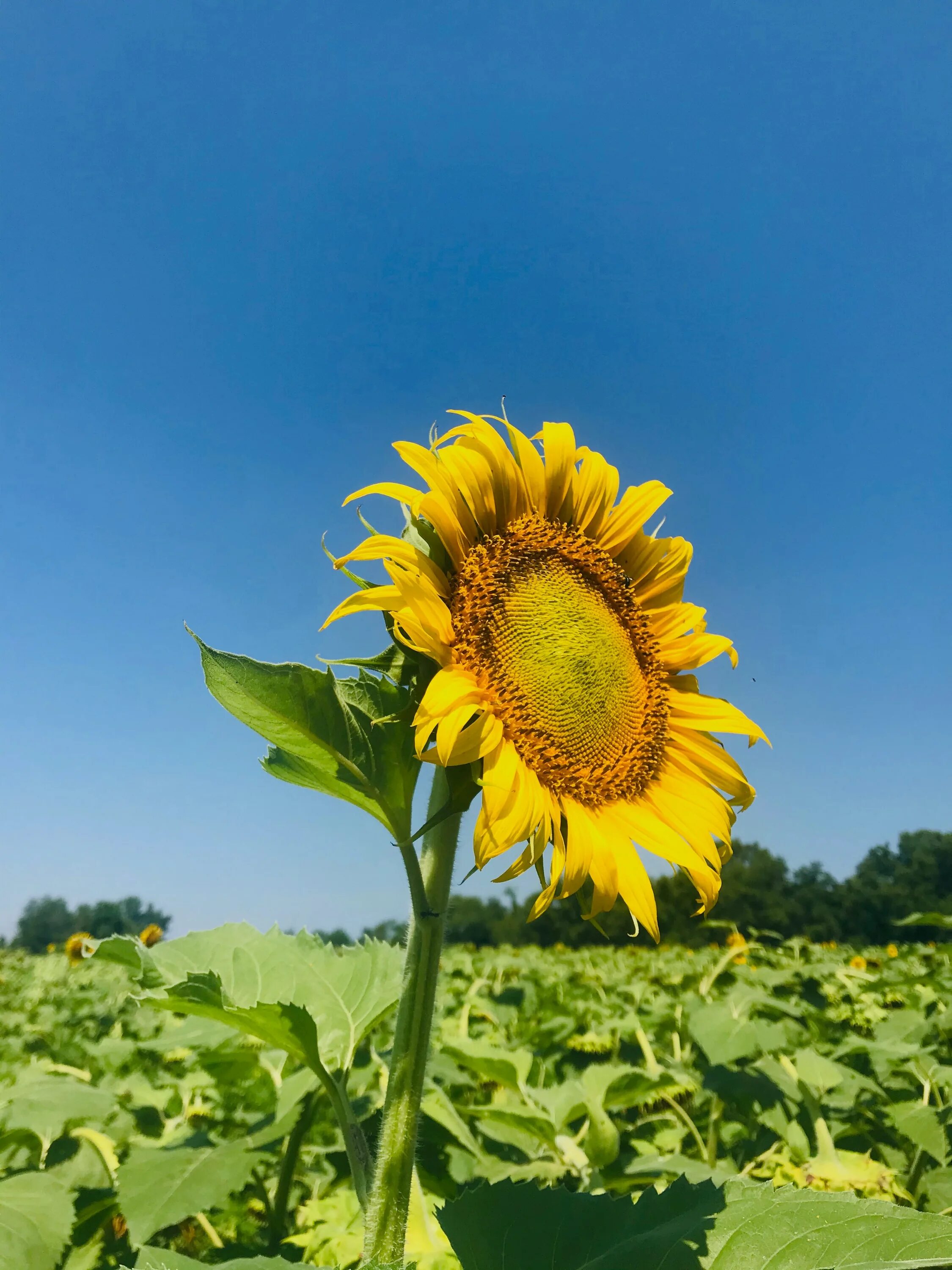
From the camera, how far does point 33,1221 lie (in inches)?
71.6

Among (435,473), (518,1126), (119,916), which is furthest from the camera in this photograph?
(119,916)

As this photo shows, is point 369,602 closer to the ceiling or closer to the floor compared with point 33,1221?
closer to the ceiling

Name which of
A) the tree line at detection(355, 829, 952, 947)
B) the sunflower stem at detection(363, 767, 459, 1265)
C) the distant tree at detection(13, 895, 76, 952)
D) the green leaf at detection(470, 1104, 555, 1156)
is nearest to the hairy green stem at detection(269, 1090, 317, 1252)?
the green leaf at detection(470, 1104, 555, 1156)

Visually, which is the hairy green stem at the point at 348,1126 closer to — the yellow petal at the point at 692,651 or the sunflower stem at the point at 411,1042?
the sunflower stem at the point at 411,1042

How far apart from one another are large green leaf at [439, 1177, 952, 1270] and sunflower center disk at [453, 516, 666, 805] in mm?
688

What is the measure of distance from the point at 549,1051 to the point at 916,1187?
6.27ft

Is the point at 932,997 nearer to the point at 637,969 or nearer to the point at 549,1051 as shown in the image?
the point at 549,1051

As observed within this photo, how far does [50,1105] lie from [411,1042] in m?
1.40

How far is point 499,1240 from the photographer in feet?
4.26

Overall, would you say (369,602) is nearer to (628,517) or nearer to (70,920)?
(628,517)

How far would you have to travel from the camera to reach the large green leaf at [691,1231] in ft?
4.01

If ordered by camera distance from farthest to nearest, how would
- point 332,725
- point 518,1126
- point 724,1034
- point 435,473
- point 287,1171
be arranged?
point 724,1034
point 518,1126
point 287,1171
point 435,473
point 332,725

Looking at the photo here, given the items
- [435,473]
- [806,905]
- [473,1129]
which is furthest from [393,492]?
[806,905]

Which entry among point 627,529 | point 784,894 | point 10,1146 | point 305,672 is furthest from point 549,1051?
point 784,894
